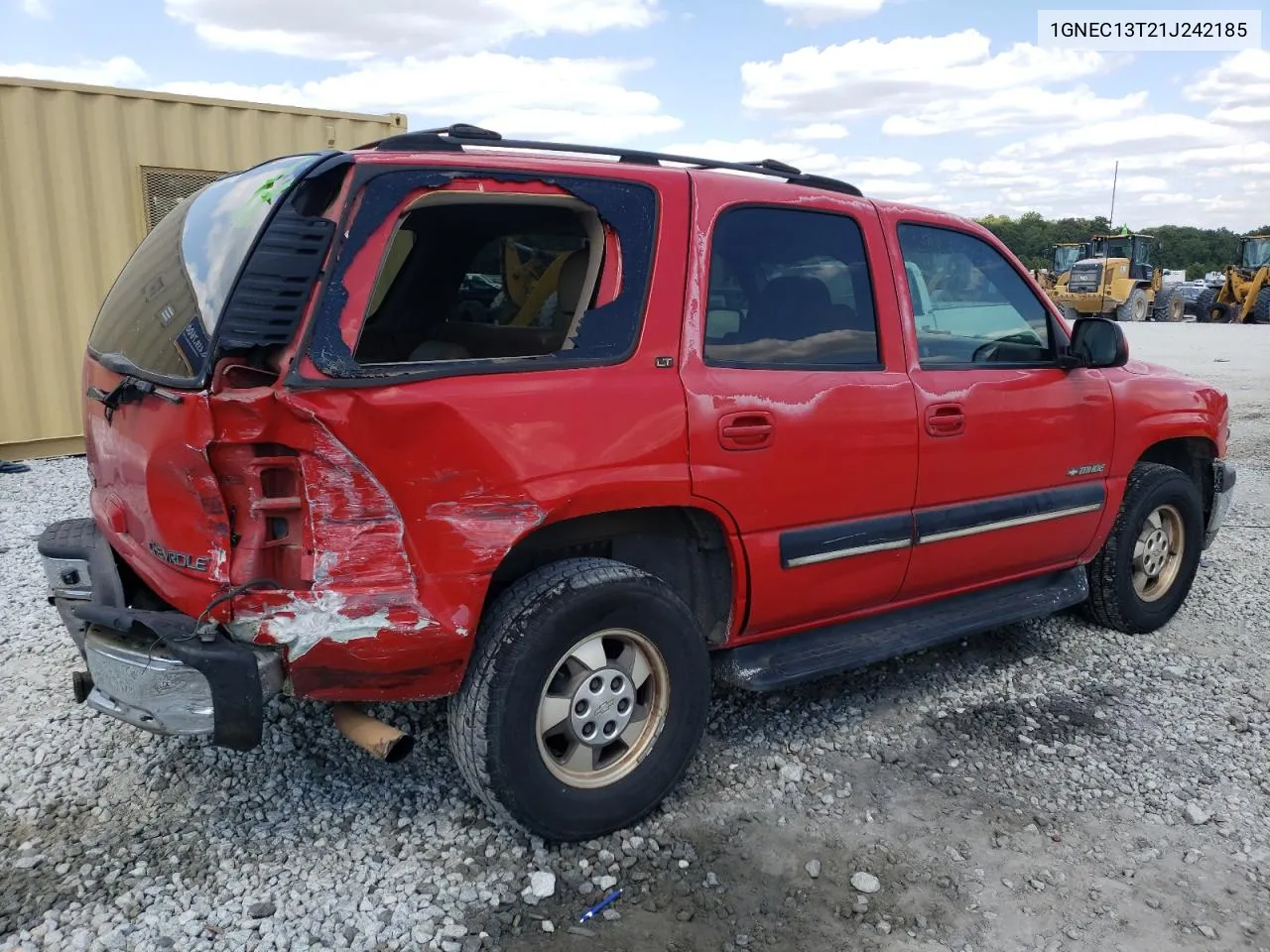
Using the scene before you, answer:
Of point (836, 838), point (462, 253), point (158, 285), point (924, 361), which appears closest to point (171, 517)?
point (158, 285)

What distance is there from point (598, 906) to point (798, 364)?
1.73m

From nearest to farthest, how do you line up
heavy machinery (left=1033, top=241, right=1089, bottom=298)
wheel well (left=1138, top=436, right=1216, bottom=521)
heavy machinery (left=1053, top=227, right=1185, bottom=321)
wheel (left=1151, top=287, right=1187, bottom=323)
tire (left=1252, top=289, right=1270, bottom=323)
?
wheel well (left=1138, top=436, right=1216, bottom=521), tire (left=1252, top=289, right=1270, bottom=323), heavy machinery (left=1053, top=227, right=1185, bottom=321), wheel (left=1151, top=287, right=1187, bottom=323), heavy machinery (left=1033, top=241, right=1089, bottom=298)

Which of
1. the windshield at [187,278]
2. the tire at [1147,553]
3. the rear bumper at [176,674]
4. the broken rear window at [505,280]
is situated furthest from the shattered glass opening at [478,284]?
the tire at [1147,553]

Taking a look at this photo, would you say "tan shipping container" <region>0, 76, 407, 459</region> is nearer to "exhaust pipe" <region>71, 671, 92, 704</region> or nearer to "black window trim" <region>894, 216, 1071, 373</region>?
"exhaust pipe" <region>71, 671, 92, 704</region>

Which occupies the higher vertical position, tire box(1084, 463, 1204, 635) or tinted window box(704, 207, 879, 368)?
tinted window box(704, 207, 879, 368)

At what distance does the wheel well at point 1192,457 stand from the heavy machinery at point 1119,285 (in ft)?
78.9

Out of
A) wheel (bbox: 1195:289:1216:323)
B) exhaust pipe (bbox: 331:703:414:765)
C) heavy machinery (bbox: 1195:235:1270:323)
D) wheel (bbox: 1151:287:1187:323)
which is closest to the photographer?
exhaust pipe (bbox: 331:703:414:765)

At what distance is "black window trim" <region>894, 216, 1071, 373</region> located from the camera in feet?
11.8

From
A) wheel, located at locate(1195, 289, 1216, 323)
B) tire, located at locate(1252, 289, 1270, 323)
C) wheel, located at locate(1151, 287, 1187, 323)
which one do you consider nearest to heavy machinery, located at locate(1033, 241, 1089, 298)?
wheel, located at locate(1151, 287, 1187, 323)

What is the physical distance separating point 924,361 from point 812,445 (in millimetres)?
676

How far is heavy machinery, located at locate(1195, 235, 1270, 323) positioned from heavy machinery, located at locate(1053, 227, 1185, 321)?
36.1 inches

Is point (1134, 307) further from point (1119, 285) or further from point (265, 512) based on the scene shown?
A: point (265, 512)

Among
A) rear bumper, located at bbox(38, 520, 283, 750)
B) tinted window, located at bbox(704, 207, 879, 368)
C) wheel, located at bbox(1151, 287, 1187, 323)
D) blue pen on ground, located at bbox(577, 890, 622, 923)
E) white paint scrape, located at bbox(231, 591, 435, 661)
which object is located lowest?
blue pen on ground, located at bbox(577, 890, 622, 923)

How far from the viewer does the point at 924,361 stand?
11.8ft
